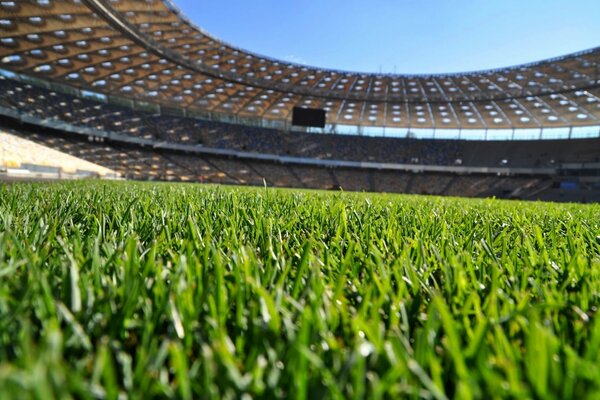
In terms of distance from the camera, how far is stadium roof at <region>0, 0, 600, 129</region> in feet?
83.5

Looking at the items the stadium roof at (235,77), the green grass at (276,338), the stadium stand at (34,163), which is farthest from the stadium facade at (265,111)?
the green grass at (276,338)

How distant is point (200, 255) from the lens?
1.08 meters

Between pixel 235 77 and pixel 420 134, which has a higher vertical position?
pixel 235 77

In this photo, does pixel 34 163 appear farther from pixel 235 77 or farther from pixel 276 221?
pixel 276 221

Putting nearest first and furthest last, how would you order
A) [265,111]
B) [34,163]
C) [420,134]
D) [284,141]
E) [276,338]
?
[276,338], [34,163], [265,111], [284,141], [420,134]

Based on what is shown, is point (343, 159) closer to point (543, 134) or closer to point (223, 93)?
point (223, 93)

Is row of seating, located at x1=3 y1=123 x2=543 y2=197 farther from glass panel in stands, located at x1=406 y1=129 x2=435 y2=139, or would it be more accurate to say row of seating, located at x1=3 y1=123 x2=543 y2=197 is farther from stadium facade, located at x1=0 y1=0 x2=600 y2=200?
glass panel in stands, located at x1=406 y1=129 x2=435 y2=139

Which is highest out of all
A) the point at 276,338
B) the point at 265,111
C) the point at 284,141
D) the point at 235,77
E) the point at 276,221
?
the point at 235,77

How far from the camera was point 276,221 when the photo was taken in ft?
6.84

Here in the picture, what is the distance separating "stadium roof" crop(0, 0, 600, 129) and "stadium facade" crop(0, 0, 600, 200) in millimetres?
154

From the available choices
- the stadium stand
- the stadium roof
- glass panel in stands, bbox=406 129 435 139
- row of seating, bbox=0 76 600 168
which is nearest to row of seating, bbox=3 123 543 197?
row of seating, bbox=0 76 600 168

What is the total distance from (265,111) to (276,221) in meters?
51.0

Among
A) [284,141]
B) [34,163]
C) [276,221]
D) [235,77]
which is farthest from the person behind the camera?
[284,141]

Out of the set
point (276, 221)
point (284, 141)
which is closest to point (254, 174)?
point (284, 141)
